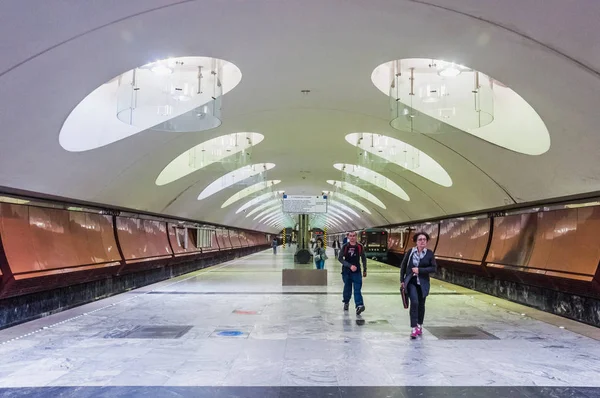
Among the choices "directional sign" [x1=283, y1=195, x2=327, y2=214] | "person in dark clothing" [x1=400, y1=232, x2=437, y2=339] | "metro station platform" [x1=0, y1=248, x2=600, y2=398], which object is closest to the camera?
"metro station platform" [x1=0, y1=248, x2=600, y2=398]

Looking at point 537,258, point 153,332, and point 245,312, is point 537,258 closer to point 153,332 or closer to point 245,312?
point 245,312

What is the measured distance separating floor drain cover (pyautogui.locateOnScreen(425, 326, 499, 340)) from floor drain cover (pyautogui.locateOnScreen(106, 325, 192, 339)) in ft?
13.4

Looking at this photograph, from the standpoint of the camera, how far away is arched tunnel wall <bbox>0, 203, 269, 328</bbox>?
894 cm

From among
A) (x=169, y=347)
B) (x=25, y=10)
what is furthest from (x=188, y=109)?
(x=169, y=347)

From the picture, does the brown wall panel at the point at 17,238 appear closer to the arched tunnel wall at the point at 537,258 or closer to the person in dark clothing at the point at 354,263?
the person in dark clothing at the point at 354,263

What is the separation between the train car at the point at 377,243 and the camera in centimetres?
3534

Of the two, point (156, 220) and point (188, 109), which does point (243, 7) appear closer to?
point (188, 109)

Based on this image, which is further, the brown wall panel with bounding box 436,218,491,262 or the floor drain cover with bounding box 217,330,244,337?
the brown wall panel with bounding box 436,218,491,262

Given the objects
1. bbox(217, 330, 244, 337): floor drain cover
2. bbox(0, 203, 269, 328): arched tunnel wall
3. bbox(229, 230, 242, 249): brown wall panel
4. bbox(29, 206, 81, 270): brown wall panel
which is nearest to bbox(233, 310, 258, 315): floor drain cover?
bbox(217, 330, 244, 337): floor drain cover

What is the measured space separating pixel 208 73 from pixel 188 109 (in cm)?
78

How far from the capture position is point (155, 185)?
1645 centimetres

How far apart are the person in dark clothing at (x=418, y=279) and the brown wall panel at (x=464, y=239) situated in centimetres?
817

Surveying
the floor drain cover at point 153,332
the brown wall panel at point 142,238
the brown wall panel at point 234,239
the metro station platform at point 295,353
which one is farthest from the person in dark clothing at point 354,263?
the brown wall panel at point 234,239

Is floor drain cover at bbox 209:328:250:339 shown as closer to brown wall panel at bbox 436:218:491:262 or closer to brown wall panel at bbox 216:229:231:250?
brown wall panel at bbox 436:218:491:262
